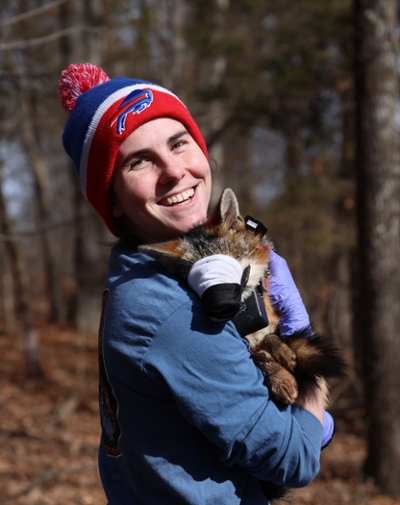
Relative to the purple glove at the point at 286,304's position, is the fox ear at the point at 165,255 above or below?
above

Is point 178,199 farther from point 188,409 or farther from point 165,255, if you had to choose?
point 188,409

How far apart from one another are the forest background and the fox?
1.90 ft

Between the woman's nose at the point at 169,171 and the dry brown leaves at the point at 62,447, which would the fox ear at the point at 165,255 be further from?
the dry brown leaves at the point at 62,447

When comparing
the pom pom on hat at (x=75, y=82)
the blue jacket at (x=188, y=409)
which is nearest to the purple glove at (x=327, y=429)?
the blue jacket at (x=188, y=409)

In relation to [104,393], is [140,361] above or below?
above

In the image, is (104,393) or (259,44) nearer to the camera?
(104,393)

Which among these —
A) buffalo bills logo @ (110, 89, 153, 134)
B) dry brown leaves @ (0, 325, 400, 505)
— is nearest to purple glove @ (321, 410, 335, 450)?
buffalo bills logo @ (110, 89, 153, 134)

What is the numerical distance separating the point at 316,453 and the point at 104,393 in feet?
2.58

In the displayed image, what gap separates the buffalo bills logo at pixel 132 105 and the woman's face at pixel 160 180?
0.19ft

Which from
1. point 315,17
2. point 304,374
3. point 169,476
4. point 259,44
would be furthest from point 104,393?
point 259,44

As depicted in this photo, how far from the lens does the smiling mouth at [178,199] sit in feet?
6.59

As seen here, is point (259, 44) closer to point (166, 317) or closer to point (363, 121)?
point (363, 121)

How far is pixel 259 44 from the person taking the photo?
1428 cm

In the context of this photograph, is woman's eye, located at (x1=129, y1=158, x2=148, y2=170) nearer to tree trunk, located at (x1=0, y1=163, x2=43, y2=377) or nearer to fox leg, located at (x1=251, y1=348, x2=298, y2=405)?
fox leg, located at (x1=251, y1=348, x2=298, y2=405)
